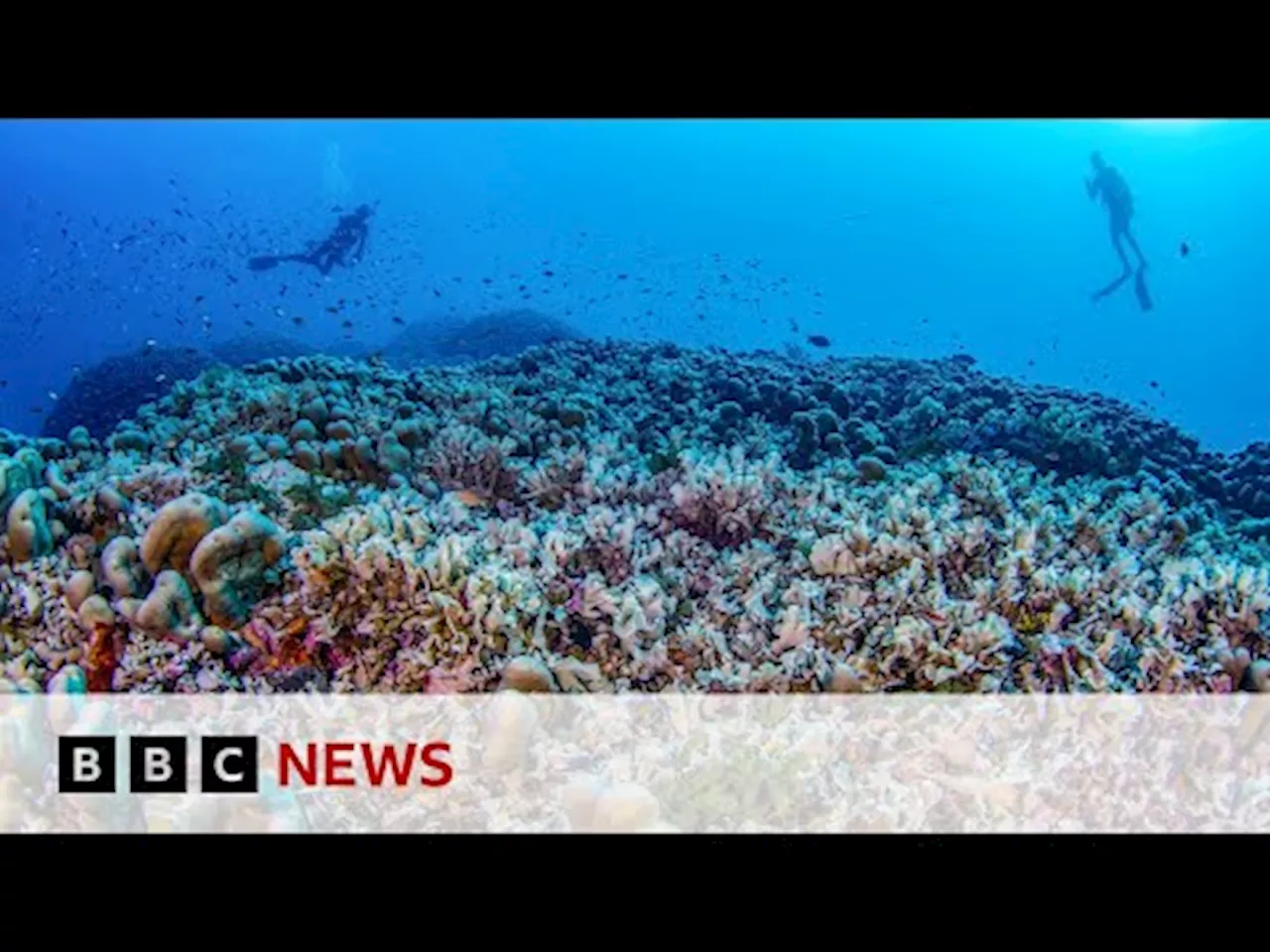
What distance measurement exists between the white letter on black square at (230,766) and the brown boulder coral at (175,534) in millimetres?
1086

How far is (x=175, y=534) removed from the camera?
4.51 m

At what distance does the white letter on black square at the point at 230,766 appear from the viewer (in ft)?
11.8

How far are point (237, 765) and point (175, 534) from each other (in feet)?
4.34

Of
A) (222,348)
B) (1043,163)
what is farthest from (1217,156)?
(222,348)

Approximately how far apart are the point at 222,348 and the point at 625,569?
20.2m

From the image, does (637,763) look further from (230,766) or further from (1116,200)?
(1116,200)

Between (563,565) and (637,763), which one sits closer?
(637,763)

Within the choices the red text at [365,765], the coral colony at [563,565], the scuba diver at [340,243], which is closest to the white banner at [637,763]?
the red text at [365,765]

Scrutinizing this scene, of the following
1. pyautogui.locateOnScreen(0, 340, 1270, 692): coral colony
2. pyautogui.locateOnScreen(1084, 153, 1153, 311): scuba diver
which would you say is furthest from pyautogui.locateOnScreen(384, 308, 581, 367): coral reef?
pyautogui.locateOnScreen(1084, 153, 1153, 311): scuba diver

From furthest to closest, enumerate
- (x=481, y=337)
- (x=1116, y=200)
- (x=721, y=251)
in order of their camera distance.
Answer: (x=721, y=251) → (x=1116, y=200) → (x=481, y=337)

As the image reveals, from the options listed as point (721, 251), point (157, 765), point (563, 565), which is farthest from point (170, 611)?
point (721, 251)

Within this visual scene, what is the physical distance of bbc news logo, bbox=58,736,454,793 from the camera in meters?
3.63

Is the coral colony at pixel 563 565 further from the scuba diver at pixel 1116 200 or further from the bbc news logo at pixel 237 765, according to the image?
the scuba diver at pixel 1116 200
